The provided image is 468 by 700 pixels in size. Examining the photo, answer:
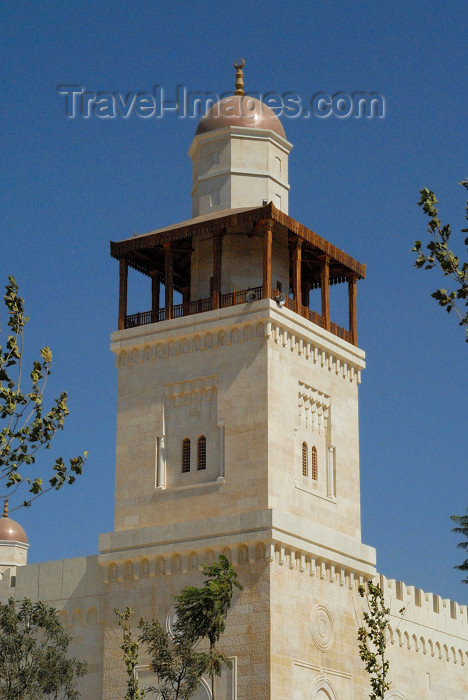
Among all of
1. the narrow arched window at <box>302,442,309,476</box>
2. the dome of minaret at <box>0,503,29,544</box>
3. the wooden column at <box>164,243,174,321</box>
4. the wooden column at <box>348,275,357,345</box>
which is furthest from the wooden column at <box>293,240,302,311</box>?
the dome of minaret at <box>0,503,29,544</box>

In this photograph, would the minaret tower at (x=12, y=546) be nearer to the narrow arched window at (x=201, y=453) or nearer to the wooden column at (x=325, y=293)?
the narrow arched window at (x=201, y=453)

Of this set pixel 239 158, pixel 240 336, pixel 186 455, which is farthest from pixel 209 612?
pixel 239 158

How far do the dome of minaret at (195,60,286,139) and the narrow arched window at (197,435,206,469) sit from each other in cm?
908

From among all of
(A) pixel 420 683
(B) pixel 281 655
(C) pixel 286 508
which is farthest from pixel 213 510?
(A) pixel 420 683

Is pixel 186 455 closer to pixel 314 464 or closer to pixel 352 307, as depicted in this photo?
pixel 314 464

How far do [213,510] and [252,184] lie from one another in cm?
944

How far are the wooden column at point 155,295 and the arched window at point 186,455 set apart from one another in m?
3.68

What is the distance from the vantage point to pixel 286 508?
33.3 metres

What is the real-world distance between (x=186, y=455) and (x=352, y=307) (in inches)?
268

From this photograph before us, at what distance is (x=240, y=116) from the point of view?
124ft

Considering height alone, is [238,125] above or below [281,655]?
above

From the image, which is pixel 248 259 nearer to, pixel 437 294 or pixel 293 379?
pixel 293 379

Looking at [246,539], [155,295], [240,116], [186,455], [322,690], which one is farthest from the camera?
[240,116]

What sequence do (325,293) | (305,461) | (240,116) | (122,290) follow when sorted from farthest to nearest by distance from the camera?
(240,116), (122,290), (325,293), (305,461)
